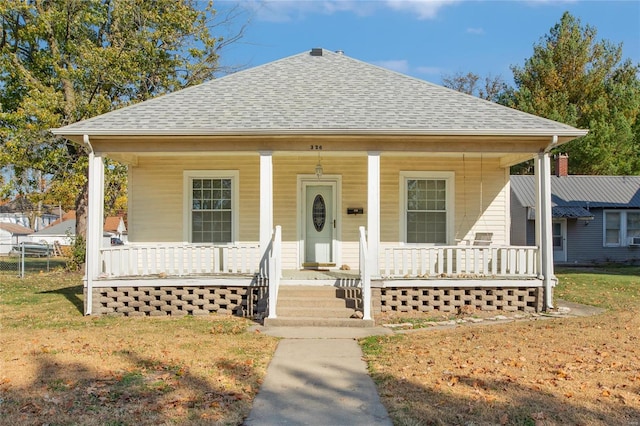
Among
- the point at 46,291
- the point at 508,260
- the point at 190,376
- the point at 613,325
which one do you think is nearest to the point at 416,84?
the point at 508,260

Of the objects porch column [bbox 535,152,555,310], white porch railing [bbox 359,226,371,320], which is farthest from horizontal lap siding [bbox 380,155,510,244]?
white porch railing [bbox 359,226,371,320]

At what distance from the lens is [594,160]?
28.6 metres

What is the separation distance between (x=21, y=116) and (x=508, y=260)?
15.9m

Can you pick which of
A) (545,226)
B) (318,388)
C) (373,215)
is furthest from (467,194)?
(318,388)

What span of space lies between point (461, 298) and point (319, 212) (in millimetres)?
3730

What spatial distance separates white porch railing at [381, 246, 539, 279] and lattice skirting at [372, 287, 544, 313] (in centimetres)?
27

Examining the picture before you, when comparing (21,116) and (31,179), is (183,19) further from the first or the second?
(31,179)

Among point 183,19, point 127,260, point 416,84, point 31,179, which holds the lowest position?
point 127,260

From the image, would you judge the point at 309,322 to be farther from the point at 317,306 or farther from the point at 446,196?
the point at 446,196

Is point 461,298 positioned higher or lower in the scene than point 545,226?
lower

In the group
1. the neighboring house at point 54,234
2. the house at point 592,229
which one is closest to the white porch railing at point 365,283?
the house at point 592,229

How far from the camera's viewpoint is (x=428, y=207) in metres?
12.1

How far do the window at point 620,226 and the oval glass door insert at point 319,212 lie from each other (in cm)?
1758

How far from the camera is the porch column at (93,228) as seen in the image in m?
9.88
